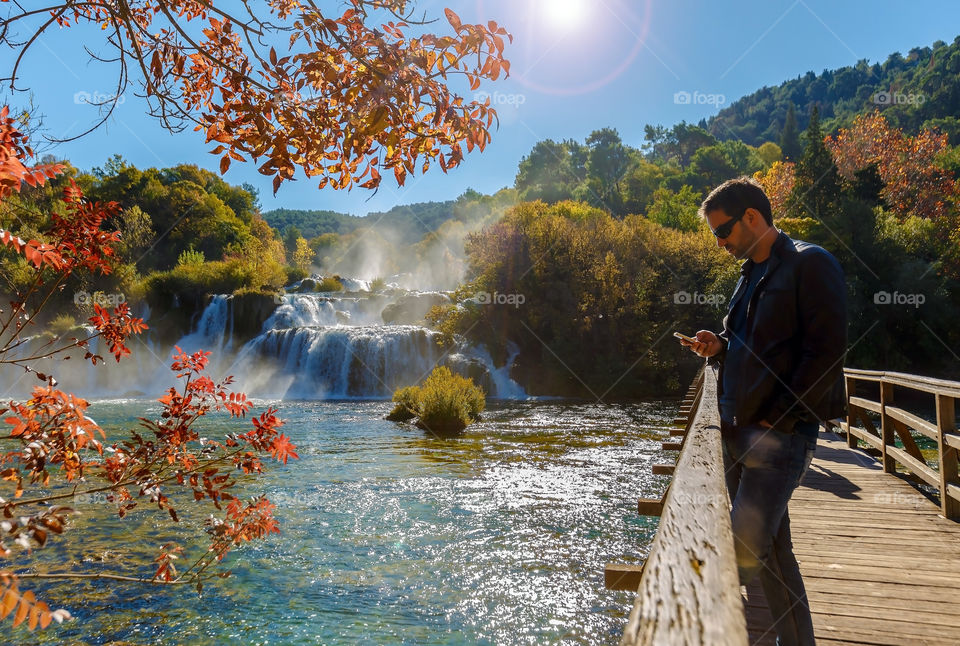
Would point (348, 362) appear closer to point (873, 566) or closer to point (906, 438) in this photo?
point (906, 438)

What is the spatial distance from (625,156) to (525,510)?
98.4 metres

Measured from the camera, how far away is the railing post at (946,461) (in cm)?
526

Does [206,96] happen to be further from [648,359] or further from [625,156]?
[625,156]

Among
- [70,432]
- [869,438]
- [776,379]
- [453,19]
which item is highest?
[453,19]

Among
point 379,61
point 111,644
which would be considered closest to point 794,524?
point 379,61

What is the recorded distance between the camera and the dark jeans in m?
2.66

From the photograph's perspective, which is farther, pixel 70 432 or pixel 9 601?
pixel 70 432

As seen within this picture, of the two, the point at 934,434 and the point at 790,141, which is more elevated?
the point at 790,141

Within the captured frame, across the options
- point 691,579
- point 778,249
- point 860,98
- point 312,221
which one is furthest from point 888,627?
point 860,98

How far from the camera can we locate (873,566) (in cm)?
434
